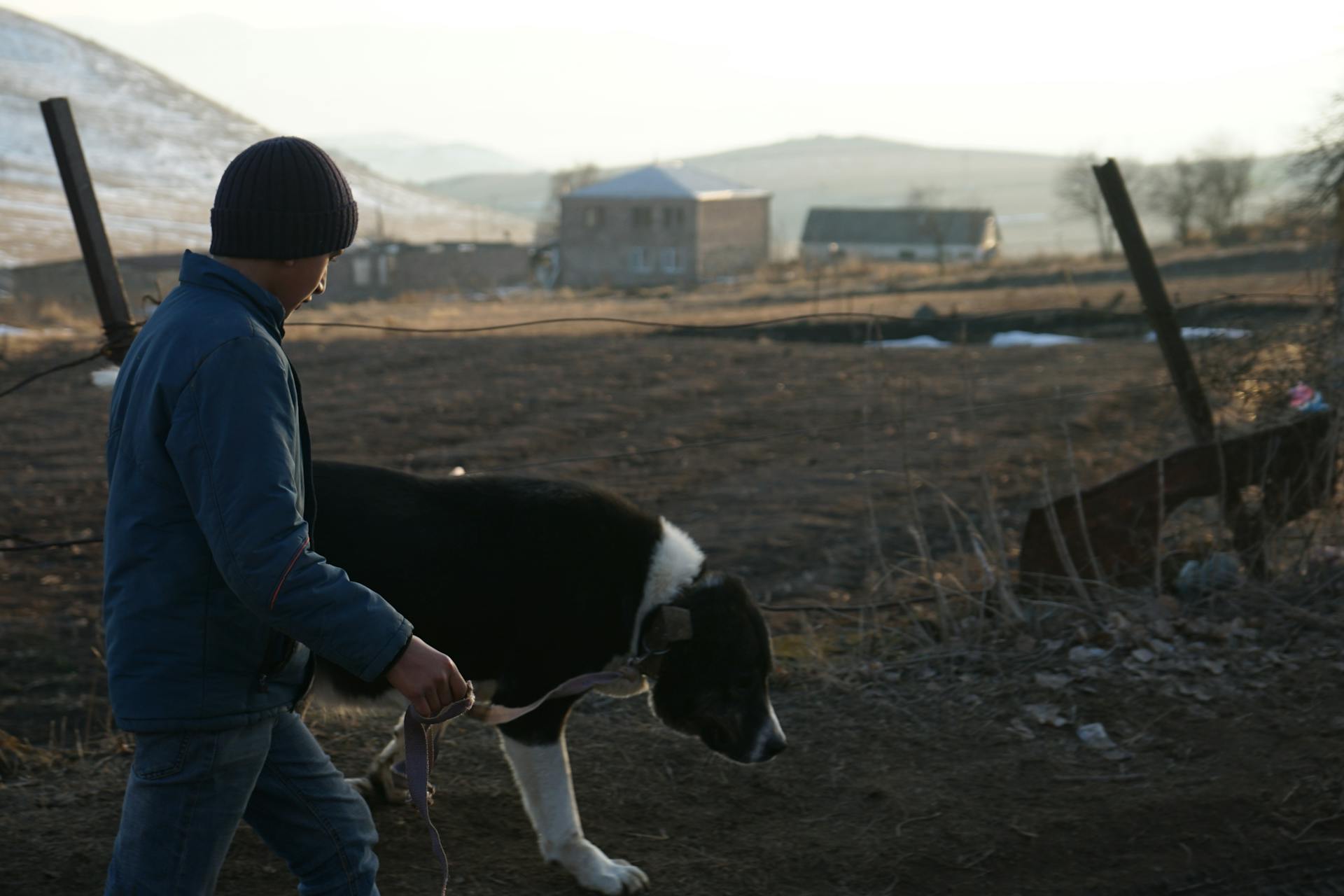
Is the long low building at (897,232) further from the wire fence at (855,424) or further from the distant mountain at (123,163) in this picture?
the wire fence at (855,424)

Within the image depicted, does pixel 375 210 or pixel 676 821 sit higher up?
pixel 375 210

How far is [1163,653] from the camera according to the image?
18.5 feet

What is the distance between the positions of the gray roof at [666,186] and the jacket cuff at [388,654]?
266 ft

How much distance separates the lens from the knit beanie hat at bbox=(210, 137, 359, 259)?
92.4 inches

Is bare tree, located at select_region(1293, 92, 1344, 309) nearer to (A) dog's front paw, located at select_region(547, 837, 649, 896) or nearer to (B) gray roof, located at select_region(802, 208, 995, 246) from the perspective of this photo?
(A) dog's front paw, located at select_region(547, 837, 649, 896)

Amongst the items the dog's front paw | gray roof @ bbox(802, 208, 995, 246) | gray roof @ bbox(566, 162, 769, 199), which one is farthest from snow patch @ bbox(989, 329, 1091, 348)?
gray roof @ bbox(802, 208, 995, 246)

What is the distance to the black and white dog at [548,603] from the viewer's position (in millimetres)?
3740

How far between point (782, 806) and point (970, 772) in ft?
2.53

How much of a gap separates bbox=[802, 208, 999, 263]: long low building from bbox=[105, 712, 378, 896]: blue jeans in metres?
91.0

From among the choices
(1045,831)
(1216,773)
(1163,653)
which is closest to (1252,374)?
(1163,653)

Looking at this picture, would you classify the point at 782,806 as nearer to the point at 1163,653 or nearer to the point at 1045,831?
the point at 1045,831

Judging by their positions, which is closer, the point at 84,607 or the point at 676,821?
the point at 676,821


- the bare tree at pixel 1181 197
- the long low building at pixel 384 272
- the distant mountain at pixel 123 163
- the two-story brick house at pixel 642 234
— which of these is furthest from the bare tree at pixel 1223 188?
the distant mountain at pixel 123 163

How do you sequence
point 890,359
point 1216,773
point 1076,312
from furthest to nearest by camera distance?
point 1076,312 < point 890,359 < point 1216,773
